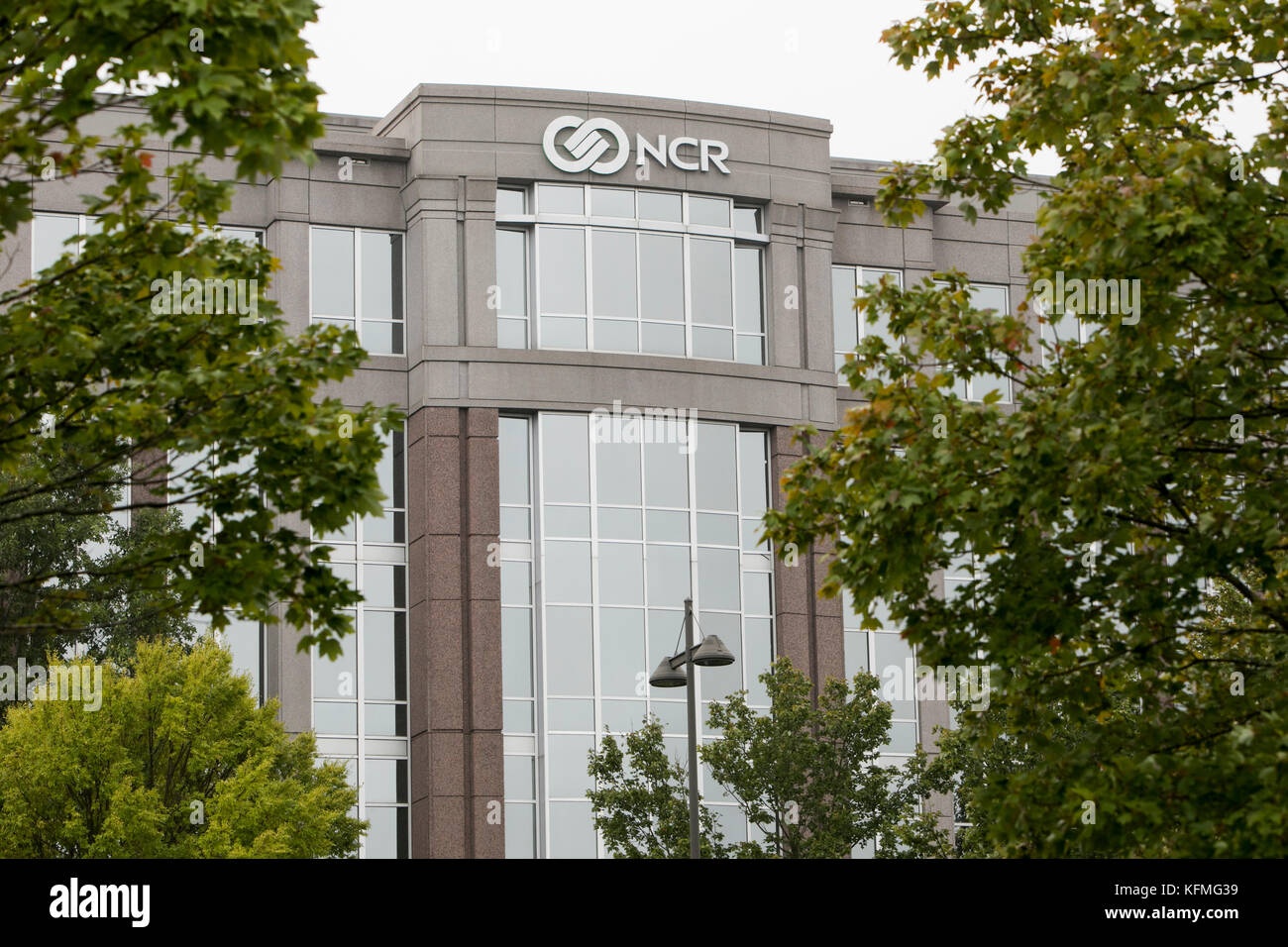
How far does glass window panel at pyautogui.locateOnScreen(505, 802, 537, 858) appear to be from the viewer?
4016 cm

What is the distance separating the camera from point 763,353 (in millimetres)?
44562

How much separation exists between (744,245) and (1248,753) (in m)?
32.9

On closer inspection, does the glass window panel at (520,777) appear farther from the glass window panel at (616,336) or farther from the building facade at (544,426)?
the glass window panel at (616,336)

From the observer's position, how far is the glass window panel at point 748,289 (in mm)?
44562

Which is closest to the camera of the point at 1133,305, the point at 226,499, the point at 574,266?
the point at 226,499

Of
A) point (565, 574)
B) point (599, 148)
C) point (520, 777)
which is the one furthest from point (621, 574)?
point (599, 148)

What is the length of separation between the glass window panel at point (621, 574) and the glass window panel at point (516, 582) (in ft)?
5.54

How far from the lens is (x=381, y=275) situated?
43375mm

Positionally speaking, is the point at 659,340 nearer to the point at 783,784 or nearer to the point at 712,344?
the point at 712,344

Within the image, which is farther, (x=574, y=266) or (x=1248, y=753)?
(x=574, y=266)

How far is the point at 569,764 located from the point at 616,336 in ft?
33.2
